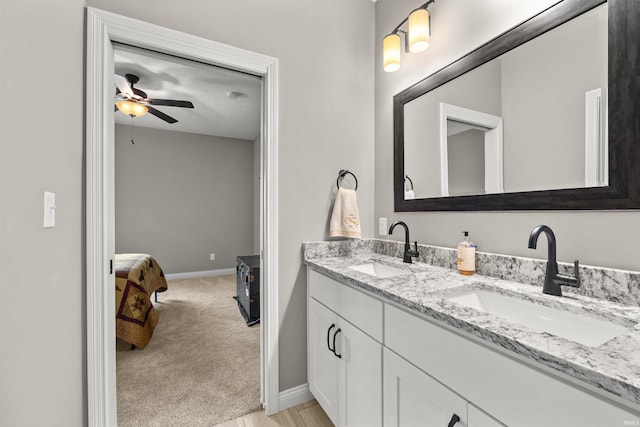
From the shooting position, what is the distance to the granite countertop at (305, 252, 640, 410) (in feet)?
1.59

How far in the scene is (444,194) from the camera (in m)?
1.49

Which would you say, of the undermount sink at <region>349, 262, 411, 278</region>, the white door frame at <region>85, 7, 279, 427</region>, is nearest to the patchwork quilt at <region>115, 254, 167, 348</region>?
the white door frame at <region>85, 7, 279, 427</region>

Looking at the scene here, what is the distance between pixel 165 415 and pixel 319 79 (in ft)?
7.04

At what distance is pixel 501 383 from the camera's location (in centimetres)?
64

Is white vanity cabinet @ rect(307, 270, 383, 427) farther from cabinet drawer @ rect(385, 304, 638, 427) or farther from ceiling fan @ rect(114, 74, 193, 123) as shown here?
ceiling fan @ rect(114, 74, 193, 123)

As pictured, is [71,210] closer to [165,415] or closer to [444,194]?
[165,415]

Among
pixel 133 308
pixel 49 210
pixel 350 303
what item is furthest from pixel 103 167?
pixel 133 308

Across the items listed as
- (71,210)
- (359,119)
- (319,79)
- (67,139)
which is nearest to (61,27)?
(67,139)

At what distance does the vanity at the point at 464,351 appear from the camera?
20.6 inches

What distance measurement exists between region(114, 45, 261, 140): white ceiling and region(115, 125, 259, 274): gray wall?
1.01 feet

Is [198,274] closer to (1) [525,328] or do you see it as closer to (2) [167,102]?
(2) [167,102]

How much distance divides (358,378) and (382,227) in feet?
3.15

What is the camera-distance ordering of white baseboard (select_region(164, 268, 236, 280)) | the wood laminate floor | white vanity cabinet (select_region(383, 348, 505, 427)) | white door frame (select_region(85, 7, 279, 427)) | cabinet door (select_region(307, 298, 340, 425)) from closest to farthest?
white vanity cabinet (select_region(383, 348, 505, 427)), white door frame (select_region(85, 7, 279, 427)), cabinet door (select_region(307, 298, 340, 425)), the wood laminate floor, white baseboard (select_region(164, 268, 236, 280))

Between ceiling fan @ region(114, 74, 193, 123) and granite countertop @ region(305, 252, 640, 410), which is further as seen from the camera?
ceiling fan @ region(114, 74, 193, 123)
